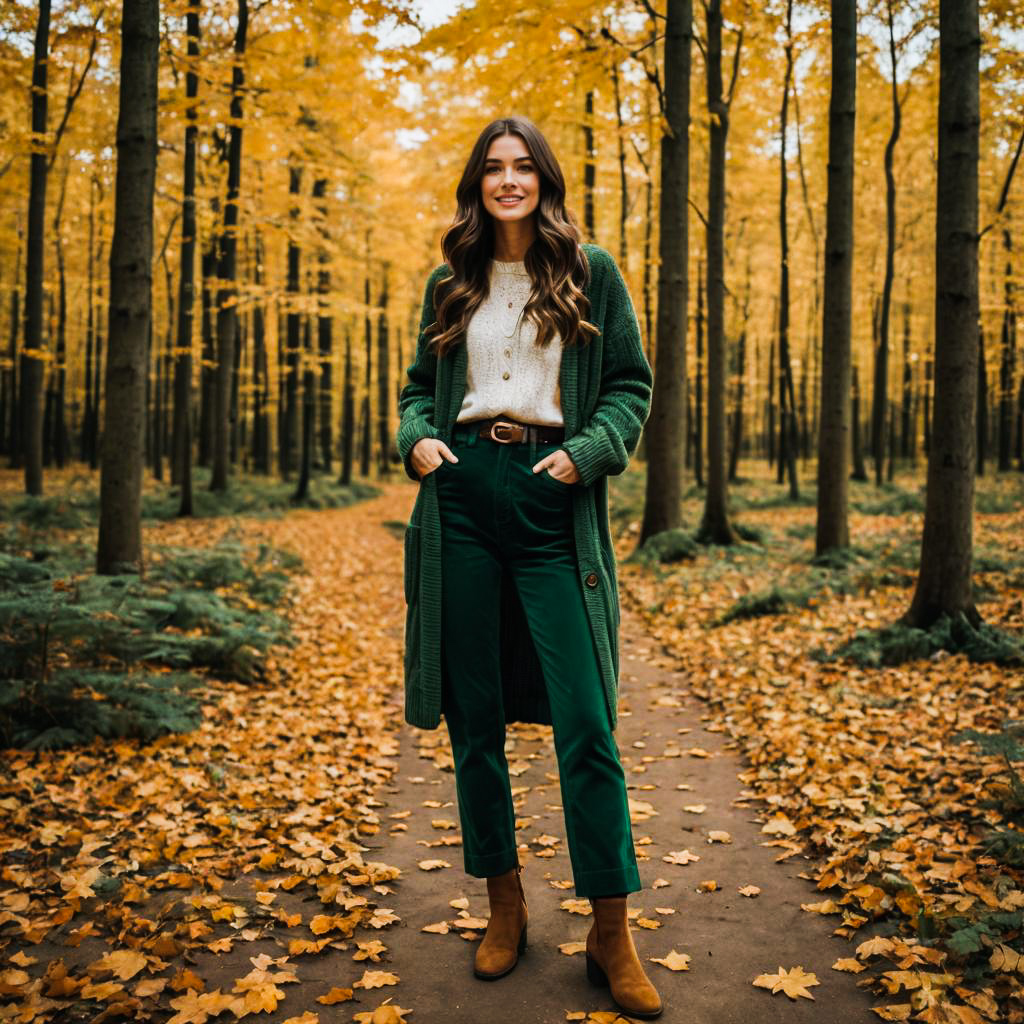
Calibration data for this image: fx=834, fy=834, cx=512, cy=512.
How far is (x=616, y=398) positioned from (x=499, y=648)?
88cm

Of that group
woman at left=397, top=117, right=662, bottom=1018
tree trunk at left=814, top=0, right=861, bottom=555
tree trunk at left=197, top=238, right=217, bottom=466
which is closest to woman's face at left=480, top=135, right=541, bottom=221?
woman at left=397, top=117, right=662, bottom=1018

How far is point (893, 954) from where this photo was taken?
108 inches

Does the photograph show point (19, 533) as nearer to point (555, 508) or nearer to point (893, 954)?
point (555, 508)

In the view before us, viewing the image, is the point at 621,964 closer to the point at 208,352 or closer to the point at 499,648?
the point at 499,648

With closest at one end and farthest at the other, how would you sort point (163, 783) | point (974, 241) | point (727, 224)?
1. point (163, 783)
2. point (974, 241)
3. point (727, 224)

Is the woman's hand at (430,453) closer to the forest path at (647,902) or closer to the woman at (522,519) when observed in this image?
the woman at (522,519)

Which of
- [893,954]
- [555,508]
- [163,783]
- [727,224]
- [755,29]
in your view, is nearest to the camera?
[555,508]

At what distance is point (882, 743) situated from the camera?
15.3ft

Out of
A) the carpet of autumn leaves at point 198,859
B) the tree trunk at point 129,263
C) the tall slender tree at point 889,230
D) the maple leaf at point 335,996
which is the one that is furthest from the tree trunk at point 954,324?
the tall slender tree at point 889,230

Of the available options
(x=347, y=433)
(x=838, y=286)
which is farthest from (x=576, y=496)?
(x=347, y=433)

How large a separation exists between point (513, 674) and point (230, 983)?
1339 mm

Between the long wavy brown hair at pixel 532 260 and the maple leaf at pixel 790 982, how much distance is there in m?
2.11

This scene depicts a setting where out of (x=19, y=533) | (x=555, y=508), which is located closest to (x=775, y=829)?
(x=555, y=508)

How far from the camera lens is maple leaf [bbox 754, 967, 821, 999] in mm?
2580
